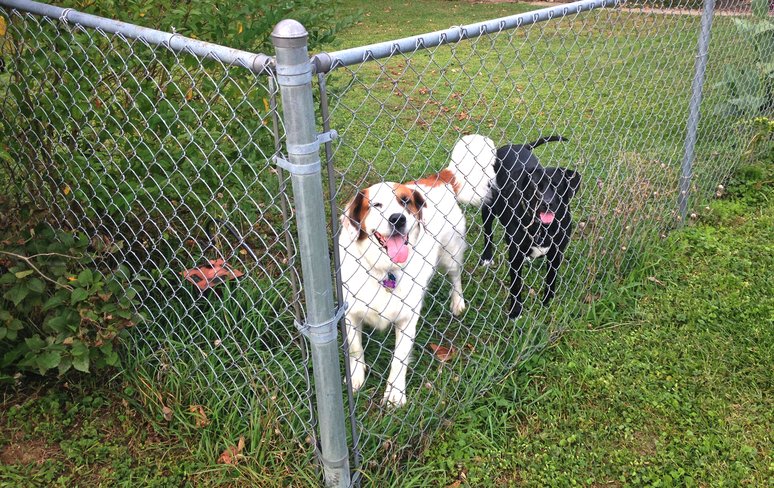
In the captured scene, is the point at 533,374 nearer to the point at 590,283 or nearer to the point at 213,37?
the point at 590,283

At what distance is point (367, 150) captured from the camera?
5617mm

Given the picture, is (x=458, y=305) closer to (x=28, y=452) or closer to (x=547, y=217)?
(x=547, y=217)

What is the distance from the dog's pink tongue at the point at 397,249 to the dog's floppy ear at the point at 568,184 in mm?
1151

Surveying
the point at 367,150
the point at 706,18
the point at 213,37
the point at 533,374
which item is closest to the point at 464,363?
the point at 533,374

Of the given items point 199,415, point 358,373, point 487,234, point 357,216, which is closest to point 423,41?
point 357,216

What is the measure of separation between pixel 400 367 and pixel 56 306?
4.70 feet

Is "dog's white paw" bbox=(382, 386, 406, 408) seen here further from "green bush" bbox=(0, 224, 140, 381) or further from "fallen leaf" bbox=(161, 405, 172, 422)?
"green bush" bbox=(0, 224, 140, 381)

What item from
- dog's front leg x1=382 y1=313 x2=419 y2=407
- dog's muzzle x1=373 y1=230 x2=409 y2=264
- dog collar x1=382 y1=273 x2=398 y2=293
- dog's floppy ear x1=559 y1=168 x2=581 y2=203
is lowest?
dog's front leg x1=382 y1=313 x2=419 y2=407

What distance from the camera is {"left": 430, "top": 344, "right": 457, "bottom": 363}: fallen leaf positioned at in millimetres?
→ 2973

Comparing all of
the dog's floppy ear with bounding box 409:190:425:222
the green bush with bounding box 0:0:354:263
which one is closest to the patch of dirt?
the green bush with bounding box 0:0:354:263

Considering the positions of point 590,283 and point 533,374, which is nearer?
point 533,374

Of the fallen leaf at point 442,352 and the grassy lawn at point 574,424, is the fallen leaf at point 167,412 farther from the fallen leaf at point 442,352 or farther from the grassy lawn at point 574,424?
the fallen leaf at point 442,352

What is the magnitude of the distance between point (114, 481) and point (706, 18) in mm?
3873

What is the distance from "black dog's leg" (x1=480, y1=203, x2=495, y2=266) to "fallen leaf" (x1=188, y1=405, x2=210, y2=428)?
2064 mm
